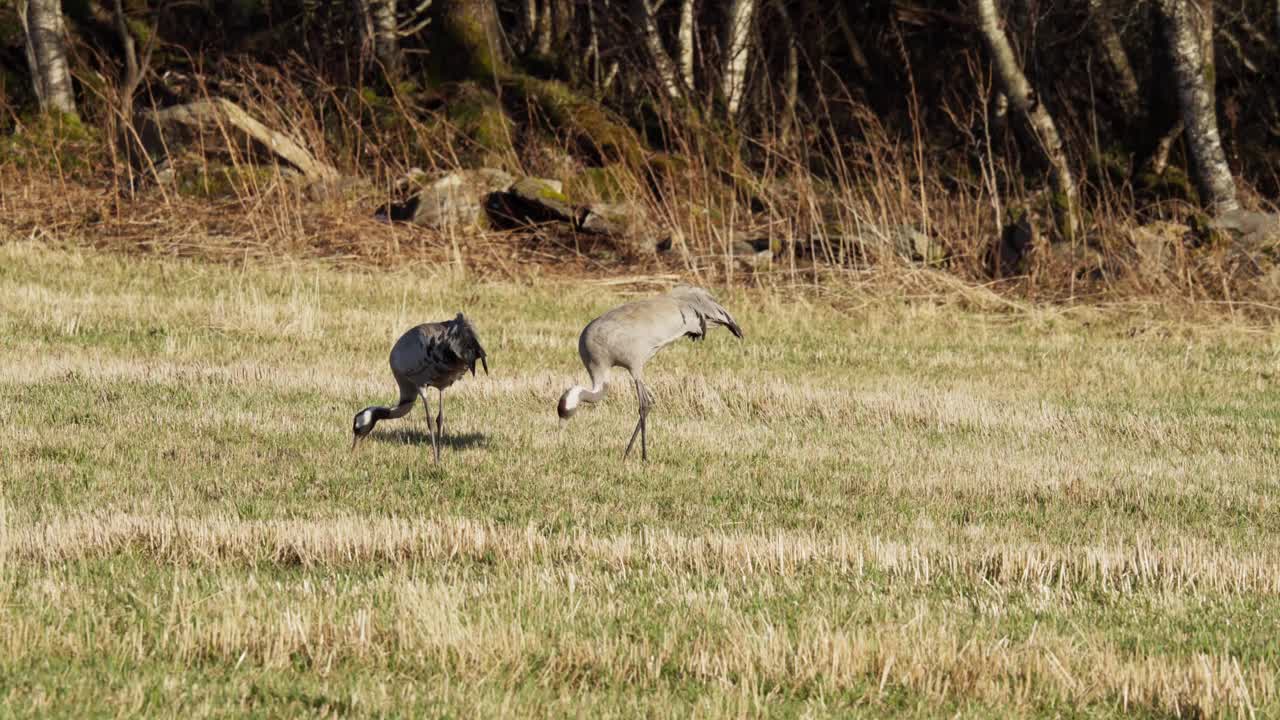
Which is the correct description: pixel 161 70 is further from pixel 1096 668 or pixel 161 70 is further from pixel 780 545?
pixel 1096 668

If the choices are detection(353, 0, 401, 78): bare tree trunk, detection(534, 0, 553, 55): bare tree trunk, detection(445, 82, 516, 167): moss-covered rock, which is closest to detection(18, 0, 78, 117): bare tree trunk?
detection(353, 0, 401, 78): bare tree trunk

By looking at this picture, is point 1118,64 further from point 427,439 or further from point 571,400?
point 571,400

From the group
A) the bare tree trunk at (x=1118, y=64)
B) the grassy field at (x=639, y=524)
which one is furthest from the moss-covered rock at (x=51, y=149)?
the bare tree trunk at (x=1118, y=64)

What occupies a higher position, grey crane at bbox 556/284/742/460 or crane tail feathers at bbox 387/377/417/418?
grey crane at bbox 556/284/742/460

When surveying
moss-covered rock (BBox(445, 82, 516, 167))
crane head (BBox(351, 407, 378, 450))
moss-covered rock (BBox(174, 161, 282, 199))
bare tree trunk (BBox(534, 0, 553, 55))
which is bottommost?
crane head (BBox(351, 407, 378, 450))

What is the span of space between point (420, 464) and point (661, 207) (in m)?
9.65

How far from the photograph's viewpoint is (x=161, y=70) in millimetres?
27422

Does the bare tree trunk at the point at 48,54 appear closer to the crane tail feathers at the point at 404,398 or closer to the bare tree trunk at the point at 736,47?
the bare tree trunk at the point at 736,47

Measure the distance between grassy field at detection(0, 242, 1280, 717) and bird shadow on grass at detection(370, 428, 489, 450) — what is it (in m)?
0.05

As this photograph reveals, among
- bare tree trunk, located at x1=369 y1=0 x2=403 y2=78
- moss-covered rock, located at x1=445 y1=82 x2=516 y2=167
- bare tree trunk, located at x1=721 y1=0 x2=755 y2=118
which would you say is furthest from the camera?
bare tree trunk, located at x1=369 y1=0 x2=403 y2=78

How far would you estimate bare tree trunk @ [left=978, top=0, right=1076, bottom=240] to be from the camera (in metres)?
18.0

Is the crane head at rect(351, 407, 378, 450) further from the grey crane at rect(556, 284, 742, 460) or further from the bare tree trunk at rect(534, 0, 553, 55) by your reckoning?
the bare tree trunk at rect(534, 0, 553, 55)

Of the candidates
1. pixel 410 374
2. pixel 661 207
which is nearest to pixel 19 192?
pixel 661 207

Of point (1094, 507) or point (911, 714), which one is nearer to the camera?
point (911, 714)
